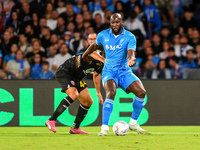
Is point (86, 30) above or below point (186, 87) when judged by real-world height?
above

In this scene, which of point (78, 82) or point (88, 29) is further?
point (88, 29)

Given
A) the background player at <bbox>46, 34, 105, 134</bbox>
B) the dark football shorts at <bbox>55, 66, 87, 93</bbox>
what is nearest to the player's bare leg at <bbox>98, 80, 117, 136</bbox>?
the background player at <bbox>46, 34, 105, 134</bbox>

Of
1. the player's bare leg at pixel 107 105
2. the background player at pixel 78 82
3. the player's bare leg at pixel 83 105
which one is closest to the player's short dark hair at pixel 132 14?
the background player at pixel 78 82

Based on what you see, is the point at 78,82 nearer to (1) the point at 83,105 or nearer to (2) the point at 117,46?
(1) the point at 83,105

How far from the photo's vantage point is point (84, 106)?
27.8ft

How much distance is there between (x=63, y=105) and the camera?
8.15 m

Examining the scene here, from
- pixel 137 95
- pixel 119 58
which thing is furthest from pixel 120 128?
pixel 119 58

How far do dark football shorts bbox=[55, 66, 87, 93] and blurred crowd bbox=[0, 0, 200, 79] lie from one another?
251 centimetres

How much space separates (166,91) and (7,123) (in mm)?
3907

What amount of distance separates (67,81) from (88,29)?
16.5 ft

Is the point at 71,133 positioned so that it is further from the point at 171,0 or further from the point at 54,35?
the point at 171,0

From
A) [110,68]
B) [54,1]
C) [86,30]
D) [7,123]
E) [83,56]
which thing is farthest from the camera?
[54,1]

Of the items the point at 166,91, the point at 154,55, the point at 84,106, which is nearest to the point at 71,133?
the point at 84,106

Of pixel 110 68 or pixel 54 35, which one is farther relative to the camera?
pixel 54 35
